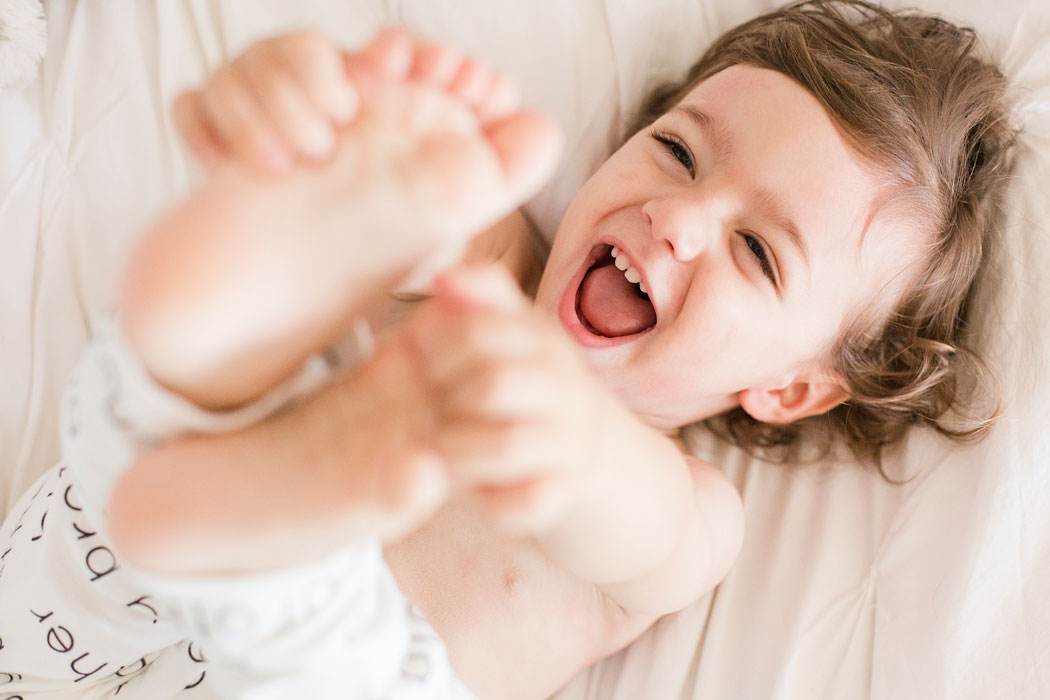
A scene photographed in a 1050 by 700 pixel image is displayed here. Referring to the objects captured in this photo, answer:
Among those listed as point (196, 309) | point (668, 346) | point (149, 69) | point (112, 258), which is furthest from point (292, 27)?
point (196, 309)

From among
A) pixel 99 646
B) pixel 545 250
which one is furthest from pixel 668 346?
pixel 99 646

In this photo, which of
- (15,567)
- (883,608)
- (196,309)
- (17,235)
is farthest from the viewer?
(17,235)

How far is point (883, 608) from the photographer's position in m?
0.98

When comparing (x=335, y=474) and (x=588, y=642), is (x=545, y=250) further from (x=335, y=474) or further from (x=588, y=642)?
(x=335, y=474)

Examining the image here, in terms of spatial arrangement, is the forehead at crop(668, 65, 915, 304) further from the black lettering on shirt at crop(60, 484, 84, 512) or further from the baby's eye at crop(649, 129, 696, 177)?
the black lettering on shirt at crop(60, 484, 84, 512)

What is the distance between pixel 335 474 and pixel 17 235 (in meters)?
0.87

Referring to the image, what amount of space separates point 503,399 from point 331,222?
0.17m

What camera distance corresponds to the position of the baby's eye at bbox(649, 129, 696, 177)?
97 centimetres

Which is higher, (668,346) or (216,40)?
(216,40)

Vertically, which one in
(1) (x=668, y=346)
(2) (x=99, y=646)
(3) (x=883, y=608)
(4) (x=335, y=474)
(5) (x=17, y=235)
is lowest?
(3) (x=883, y=608)

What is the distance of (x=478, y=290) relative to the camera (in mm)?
491

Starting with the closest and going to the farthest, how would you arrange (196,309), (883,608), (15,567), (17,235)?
(196,309) < (15,567) < (883,608) < (17,235)

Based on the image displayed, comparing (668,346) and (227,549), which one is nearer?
(227,549)

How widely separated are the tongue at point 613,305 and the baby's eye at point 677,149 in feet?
0.49
